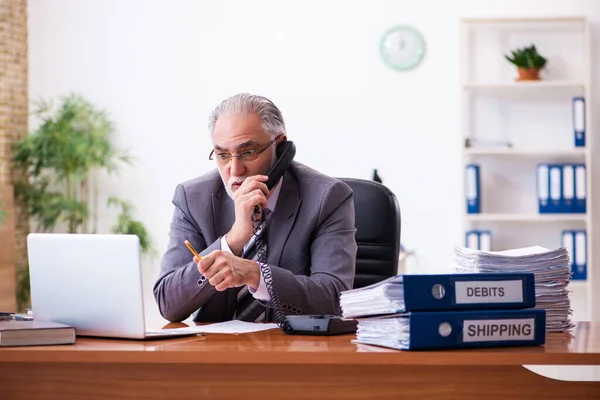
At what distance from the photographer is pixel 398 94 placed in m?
5.87

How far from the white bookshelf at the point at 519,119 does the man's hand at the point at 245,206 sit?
3.54 metres

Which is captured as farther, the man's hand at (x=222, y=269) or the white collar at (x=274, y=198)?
the white collar at (x=274, y=198)

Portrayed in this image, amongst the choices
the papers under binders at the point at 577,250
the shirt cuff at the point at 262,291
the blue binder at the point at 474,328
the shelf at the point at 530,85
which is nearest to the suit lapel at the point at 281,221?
the shirt cuff at the point at 262,291

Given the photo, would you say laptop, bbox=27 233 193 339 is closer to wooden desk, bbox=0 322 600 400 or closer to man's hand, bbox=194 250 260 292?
wooden desk, bbox=0 322 600 400

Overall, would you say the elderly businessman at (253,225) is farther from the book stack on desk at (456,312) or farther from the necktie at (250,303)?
the book stack on desk at (456,312)

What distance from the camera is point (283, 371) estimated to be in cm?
164

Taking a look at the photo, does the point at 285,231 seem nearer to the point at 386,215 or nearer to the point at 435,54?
the point at 386,215

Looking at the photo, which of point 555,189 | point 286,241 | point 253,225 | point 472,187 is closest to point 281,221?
point 286,241

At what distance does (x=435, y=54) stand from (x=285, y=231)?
3.58m

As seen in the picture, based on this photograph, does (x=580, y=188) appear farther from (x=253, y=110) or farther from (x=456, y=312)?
(x=456, y=312)

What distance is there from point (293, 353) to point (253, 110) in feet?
3.58

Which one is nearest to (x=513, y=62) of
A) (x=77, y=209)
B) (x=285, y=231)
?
(x=77, y=209)

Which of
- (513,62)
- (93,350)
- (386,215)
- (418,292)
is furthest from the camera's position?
(513,62)

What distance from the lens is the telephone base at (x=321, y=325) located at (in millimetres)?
1878
